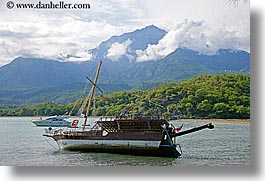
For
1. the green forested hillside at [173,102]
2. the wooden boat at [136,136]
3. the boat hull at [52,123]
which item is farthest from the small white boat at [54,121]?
the wooden boat at [136,136]

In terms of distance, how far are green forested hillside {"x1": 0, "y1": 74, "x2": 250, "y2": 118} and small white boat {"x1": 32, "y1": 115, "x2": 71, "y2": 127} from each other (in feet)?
0.77

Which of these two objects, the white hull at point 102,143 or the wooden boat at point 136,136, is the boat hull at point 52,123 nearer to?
the white hull at point 102,143

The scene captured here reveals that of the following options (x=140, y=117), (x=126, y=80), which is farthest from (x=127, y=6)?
(x=140, y=117)

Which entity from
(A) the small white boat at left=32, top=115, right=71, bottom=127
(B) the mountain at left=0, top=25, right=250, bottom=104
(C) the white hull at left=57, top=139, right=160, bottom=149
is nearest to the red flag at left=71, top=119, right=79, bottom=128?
(A) the small white boat at left=32, top=115, right=71, bottom=127

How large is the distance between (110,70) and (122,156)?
136 cm

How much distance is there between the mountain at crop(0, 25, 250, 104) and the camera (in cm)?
783

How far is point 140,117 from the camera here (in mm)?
8234

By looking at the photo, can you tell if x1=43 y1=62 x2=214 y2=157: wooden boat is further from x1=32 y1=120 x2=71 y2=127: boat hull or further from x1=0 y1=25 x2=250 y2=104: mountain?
x1=32 y1=120 x2=71 y2=127: boat hull

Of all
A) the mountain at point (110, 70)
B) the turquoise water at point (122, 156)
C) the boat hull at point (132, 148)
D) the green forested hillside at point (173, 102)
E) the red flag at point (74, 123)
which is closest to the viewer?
the turquoise water at point (122, 156)

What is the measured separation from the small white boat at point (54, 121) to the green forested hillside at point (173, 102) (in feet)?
0.77

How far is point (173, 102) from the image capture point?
27.1ft

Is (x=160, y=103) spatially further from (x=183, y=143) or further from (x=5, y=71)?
(x=5, y=71)

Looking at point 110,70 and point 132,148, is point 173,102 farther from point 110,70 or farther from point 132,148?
point 110,70

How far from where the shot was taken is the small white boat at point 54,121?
8.62m
